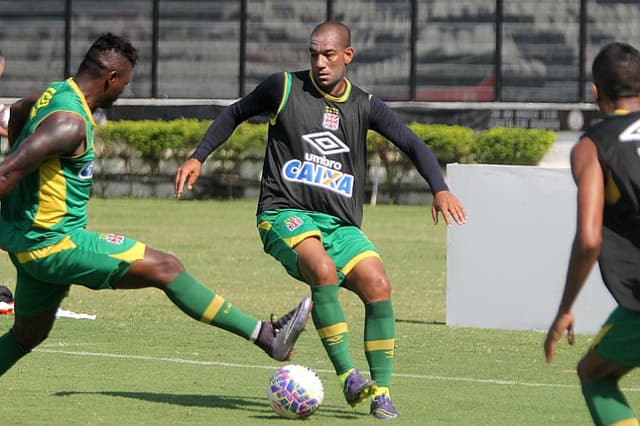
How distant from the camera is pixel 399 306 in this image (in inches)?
599

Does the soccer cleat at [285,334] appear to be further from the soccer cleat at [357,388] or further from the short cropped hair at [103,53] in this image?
the short cropped hair at [103,53]

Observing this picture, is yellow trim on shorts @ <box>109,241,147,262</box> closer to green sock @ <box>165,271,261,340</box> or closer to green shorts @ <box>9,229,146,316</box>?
green shorts @ <box>9,229,146,316</box>

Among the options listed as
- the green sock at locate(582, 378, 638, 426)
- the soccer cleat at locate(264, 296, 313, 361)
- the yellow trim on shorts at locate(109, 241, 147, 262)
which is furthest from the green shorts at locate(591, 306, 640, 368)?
the yellow trim on shorts at locate(109, 241, 147, 262)

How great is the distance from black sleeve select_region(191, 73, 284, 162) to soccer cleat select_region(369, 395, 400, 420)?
72.2 inches

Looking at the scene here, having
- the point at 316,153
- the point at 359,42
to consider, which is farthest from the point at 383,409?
the point at 359,42

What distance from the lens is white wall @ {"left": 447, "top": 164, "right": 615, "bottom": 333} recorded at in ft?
43.5

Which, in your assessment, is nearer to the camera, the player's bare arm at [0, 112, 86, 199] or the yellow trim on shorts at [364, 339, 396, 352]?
the player's bare arm at [0, 112, 86, 199]

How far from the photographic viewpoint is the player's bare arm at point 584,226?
6.06 m

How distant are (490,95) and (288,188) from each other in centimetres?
2308

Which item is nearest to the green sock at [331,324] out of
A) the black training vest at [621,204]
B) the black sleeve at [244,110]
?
the black sleeve at [244,110]

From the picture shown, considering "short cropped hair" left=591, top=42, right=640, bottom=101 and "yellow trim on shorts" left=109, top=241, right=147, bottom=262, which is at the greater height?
"short cropped hair" left=591, top=42, right=640, bottom=101

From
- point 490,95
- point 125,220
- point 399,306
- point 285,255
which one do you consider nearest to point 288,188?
point 285,255

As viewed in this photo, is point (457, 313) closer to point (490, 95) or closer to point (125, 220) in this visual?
point (125, 220)

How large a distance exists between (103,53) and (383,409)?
2.56 meters
